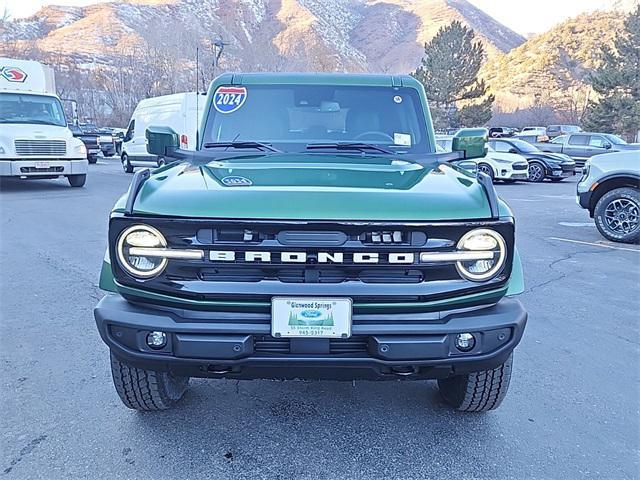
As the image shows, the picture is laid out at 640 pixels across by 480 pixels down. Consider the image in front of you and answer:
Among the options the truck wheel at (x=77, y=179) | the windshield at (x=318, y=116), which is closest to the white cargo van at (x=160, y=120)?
the truck wheel at (x=77, y=179)

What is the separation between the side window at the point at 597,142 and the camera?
70.9ft

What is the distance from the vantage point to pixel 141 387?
277 cm

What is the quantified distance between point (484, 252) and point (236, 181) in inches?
45.3

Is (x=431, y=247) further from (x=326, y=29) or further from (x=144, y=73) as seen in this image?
(x=326, y=29)

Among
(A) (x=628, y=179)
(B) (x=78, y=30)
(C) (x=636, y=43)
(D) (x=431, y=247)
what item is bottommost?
(A) (x=628, y=179)

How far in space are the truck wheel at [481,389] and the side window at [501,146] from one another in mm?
17273

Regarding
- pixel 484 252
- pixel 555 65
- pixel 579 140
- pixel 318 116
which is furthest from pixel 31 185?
pixel 555 65

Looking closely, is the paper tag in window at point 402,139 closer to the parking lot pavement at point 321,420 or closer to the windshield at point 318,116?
the windshield at point 318,116

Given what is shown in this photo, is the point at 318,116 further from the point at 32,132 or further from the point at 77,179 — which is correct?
the point at 77,179

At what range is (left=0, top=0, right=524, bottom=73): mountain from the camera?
86.8 m

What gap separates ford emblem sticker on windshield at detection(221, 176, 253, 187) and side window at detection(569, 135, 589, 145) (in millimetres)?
22699

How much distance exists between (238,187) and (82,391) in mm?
1717

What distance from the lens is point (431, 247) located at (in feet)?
7.47

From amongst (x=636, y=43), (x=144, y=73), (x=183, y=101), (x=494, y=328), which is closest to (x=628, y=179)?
(x=494, y=328)
